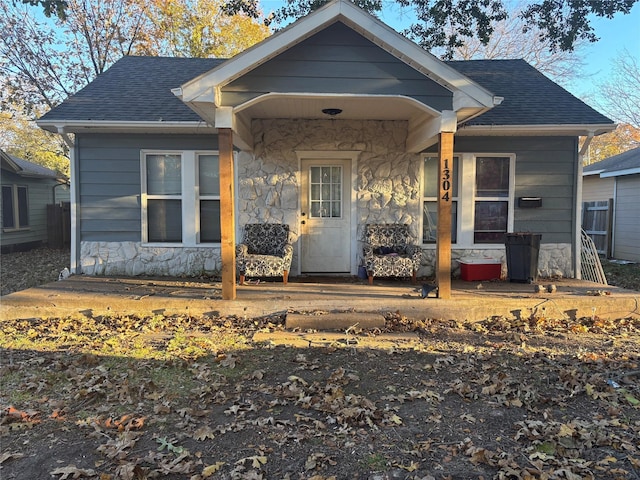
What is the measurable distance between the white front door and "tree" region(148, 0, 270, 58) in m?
13.7

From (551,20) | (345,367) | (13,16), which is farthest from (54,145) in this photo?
(345,367)

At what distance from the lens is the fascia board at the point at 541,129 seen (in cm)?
734

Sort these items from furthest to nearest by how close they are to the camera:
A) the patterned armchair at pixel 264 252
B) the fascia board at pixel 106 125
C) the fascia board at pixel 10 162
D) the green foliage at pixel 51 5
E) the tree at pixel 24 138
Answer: the tree at pixel 24 138, the fascia board at pixel 10 162, the fascia board at pixel 106 125, the patterned armchair at pixel 264 252, the green foliage at pixel 51 5

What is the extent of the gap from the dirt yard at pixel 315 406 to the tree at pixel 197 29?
17.6m

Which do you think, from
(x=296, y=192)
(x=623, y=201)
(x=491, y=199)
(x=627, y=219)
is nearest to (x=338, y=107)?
(x=296, y=192)

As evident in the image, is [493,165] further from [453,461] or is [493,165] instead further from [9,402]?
[9,402]

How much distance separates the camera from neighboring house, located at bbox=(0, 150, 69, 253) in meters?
13.5

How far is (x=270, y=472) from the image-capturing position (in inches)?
101

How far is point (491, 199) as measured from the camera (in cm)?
813

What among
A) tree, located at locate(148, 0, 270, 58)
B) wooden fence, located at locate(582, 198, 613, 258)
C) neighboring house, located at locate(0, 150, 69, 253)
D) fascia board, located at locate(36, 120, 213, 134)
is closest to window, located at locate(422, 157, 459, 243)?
fascia board, located at locate(36, 120, 213, 134)

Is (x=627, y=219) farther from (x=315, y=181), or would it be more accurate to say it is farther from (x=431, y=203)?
(x=315, y=181)

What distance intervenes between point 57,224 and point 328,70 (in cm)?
1353

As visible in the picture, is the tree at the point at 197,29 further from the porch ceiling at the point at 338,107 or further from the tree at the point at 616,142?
the tree at the point at 616,142

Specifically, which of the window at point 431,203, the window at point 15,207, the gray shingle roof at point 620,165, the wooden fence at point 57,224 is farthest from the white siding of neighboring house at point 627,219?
the window at point 15,207
